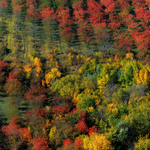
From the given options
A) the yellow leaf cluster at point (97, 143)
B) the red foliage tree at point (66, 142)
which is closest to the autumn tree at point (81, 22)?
the red foliage tree at point (66, 142)

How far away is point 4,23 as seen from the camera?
318ft

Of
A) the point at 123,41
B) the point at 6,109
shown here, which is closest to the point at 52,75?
the point at 6,109

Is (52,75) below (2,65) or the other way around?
below

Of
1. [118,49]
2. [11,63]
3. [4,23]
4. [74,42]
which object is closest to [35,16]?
[4,23]

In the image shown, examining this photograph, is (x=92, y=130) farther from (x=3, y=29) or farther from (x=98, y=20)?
(x=3, y=29)

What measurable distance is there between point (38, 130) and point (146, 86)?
103 feet

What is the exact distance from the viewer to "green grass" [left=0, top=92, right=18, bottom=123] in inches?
2345

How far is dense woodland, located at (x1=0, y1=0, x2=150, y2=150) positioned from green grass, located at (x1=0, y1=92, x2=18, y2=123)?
268 millimetres

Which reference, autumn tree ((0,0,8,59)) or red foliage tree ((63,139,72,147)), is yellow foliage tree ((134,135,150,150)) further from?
autumn tree ((0,0,8,59))

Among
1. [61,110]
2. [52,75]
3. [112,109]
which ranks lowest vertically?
[61,110]

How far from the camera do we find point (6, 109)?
62.3 meters

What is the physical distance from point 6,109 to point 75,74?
24.8m

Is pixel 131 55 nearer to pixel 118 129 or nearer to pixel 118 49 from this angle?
pixel 118 49

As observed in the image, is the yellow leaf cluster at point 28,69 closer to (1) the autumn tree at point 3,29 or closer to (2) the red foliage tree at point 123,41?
(1) the autumn tree at point 3,29
